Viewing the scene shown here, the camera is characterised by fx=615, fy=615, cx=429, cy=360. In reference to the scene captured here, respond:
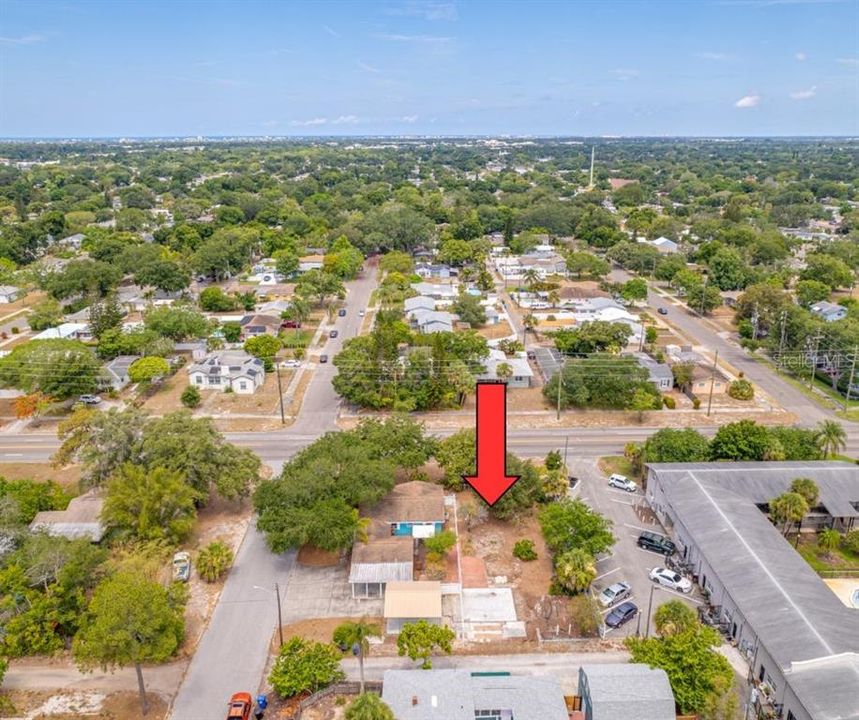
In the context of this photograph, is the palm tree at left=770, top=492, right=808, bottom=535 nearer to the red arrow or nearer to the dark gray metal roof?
the dark gray metal roof

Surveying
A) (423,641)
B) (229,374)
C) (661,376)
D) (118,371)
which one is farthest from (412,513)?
(118,371)

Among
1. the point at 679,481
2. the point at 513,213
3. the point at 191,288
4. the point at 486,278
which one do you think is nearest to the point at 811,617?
the point at 679,481

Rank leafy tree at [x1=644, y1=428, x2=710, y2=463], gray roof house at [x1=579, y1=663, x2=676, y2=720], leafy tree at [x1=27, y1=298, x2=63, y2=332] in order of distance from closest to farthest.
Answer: gray roof house at [x1=579, y1=663, x2=676, y2=720], leafy tree at [x1=644, y1=428, x2=710, y2=463], leafy tree at [x1=27, y1=298, x2=63, y2=332]

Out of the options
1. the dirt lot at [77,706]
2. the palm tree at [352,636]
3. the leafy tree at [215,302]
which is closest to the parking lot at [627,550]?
the palm tree at [352,636]

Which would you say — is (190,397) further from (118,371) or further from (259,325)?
(259,325)

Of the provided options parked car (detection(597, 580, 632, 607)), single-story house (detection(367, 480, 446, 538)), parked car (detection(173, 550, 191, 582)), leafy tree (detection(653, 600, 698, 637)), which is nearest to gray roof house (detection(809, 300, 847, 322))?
parked car (detection(597, 580, 632, 607))

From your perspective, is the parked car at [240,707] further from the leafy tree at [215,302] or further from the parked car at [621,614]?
the leafy tree at [215,302]
